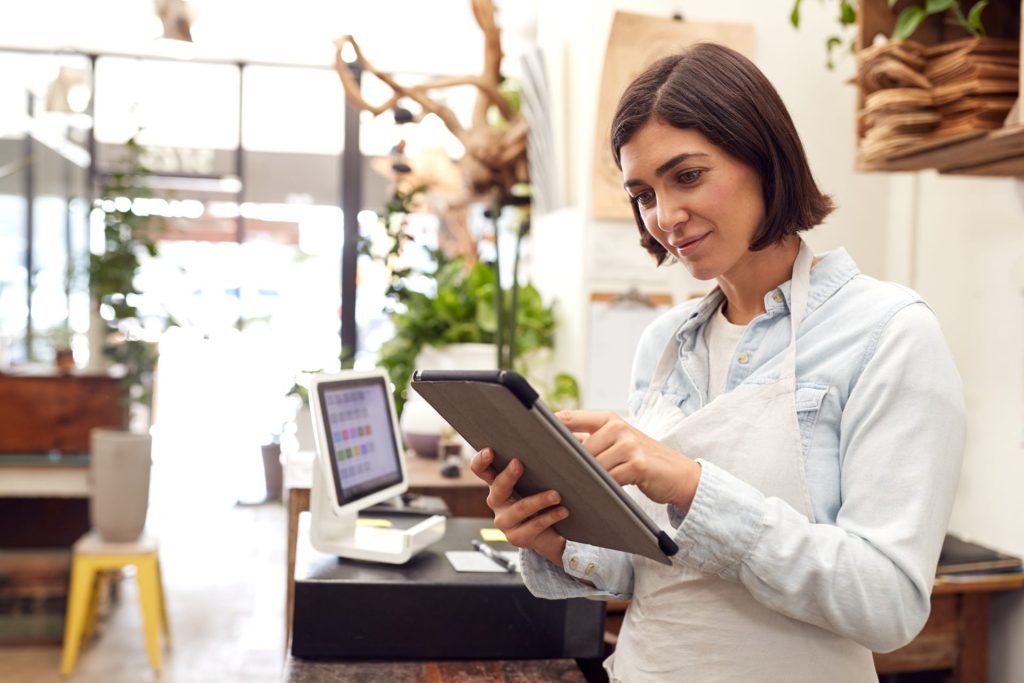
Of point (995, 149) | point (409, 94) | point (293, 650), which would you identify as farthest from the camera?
point (409, 94)

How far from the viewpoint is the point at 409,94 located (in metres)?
3.38

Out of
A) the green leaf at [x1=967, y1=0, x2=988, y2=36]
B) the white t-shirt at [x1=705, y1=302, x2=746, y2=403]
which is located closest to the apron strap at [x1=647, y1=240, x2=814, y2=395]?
the white t-shirt at [x1=705, y1=302, x2=746, y2=403]

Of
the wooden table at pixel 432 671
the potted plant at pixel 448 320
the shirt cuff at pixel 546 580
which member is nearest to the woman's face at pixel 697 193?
the shirt cuff at pixel 546 580

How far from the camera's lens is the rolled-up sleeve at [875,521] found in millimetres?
962

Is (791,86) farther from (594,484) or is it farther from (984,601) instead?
(594,484)

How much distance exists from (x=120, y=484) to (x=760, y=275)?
129 inches

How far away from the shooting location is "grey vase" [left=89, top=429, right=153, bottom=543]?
3828 millimetres

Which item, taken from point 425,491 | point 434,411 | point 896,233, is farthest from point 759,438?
point 896,233

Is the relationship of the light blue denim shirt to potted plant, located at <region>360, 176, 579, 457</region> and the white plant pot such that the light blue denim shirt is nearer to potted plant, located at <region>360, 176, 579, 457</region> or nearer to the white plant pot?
the white plant pot

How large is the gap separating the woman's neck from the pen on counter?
2.51 ft

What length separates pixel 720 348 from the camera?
125 centimetres

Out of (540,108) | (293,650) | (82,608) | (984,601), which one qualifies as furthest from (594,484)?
(82,608)

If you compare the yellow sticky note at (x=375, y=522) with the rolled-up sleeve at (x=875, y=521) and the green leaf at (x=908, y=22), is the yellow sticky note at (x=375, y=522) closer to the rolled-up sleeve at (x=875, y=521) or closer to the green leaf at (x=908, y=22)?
the rolled-up sleeve at (x=875, y=521)

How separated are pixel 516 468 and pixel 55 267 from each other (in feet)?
23.5
